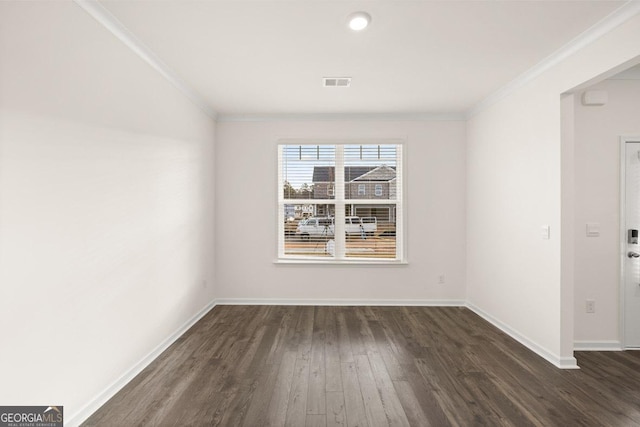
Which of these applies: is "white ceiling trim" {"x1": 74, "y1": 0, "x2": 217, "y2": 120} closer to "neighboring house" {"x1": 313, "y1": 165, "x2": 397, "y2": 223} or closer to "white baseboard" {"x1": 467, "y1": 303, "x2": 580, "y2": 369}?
"neighboring house" {"x1": 313, "y1": 165, "x2": 397, "y2": 223}

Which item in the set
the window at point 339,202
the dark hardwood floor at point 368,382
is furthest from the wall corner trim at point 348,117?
the dark hardwood floor at point 368,382

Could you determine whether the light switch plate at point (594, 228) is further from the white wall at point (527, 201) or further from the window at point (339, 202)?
the window at point (339, 202)

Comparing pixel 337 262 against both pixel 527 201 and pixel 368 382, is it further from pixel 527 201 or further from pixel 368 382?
pixel 527 201

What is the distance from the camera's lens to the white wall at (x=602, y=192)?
294 centimetres

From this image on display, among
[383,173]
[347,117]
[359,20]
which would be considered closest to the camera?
[359,20]

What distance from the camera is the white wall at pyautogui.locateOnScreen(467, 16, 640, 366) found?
260 centimetres

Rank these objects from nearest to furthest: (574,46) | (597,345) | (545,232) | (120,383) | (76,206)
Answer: (76,206)
(120,383)
(574,46)
(545,232)
(597,345)

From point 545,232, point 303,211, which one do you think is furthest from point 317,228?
point 545,232

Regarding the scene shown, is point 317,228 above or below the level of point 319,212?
below

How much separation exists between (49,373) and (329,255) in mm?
3273

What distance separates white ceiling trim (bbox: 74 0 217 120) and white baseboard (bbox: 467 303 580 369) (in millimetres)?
4428

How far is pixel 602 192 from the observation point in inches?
116

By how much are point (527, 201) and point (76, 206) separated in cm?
384

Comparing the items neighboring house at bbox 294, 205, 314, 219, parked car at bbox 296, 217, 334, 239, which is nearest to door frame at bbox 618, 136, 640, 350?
parked car at bbox 296, 217, 334, 239
